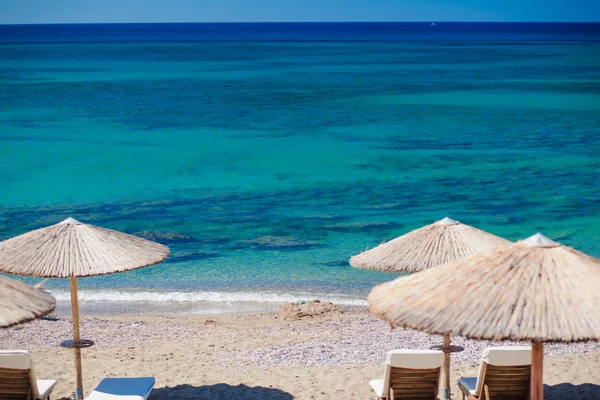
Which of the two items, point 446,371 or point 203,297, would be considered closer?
point 446,371

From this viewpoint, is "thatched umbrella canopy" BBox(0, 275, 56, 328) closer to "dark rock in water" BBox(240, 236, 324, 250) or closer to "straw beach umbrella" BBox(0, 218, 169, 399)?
"straw beach umbrella" BBox(0, 218, 169, 399)

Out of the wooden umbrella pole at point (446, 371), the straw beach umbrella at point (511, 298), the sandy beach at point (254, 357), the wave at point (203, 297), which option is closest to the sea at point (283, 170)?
the wave at point (203, 297)

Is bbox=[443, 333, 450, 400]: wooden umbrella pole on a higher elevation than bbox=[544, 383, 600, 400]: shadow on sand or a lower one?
higher

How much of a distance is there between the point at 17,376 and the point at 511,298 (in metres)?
4.61

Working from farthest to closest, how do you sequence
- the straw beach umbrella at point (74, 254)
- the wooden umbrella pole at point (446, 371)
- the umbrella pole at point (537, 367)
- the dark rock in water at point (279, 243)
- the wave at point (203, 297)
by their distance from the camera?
the dark rock in water at point (279, 243) < the wave at point (203, 297) < the wooden umbrella pole at point (446, 371) < the straw beach umbrella at point (74, 254) < the umbrella pole at point (537, 367)

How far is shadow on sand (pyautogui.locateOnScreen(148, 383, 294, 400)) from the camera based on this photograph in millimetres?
8078

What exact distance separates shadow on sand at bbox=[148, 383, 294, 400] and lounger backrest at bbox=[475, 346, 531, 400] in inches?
78.8

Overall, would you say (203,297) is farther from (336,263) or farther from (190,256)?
(336,263)

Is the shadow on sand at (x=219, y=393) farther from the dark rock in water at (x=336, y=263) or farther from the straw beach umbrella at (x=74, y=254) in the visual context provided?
the dark rock in water at (x=336, y=263)

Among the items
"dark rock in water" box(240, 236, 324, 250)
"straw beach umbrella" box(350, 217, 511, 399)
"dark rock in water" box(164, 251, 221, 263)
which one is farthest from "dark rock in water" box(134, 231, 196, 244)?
"straw beach umbrella" box(350, 217, 511, 399)

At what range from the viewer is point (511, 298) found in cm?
492

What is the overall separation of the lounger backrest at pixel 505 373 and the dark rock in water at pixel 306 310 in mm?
5682

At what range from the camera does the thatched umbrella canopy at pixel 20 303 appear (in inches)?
232

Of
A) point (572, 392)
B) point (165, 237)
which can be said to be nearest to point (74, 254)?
point (572, 392)
